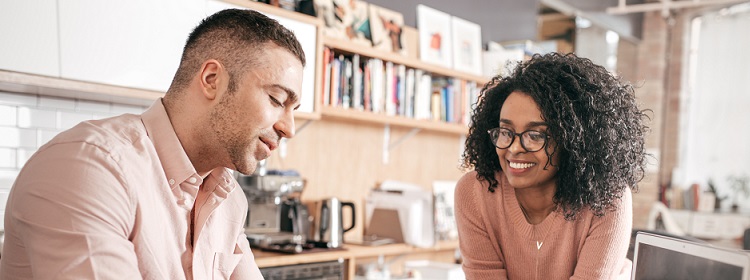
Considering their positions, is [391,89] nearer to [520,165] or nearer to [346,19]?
[346,19]

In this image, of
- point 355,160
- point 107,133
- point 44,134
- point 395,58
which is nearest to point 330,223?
point 355,160

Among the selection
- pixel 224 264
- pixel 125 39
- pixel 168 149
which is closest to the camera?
pixel 168 149

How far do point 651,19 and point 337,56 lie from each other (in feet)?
16.2

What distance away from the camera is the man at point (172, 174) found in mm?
1146

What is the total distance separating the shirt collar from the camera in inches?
56.3

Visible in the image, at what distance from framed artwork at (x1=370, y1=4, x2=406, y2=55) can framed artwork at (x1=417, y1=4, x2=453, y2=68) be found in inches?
5.6

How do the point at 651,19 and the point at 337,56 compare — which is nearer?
the point at 337,56

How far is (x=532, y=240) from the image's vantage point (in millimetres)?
2014

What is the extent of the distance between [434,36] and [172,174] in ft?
9.81

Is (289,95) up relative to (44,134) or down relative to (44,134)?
up

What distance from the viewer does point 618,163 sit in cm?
197

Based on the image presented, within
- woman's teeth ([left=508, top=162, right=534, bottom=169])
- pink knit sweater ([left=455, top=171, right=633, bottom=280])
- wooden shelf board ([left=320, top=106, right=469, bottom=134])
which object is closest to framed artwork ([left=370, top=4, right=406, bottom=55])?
wooden shelf board ([left=320, top=106, right=469, bottom=134])

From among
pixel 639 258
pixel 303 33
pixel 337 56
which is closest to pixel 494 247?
pixel 639 258

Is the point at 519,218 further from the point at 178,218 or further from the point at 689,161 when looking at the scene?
the point at 689,161
